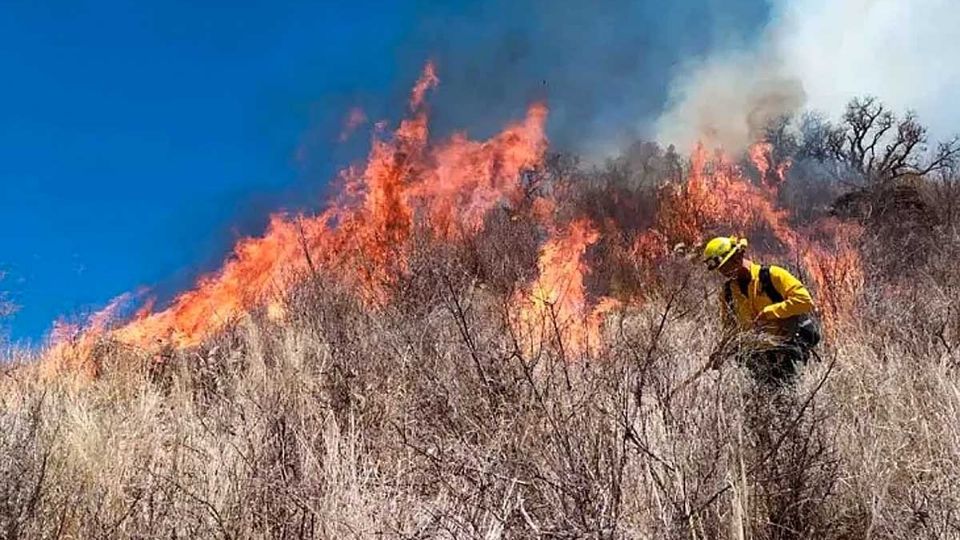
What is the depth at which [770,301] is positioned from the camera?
5.46 metres

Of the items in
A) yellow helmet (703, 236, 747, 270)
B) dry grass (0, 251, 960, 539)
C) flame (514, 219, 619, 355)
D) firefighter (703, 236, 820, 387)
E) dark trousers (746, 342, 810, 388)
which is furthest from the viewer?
flame (514, 219, 619, 355)

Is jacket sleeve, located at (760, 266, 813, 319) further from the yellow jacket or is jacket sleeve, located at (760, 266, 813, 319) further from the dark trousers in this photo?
the dark trousers

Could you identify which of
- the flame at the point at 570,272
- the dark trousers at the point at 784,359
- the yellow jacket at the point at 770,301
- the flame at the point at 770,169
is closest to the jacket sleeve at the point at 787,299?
the yellow jacket at the point at 770,301

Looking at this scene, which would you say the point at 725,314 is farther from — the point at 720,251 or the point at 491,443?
the point at 491,443

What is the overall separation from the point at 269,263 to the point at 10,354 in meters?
4.39

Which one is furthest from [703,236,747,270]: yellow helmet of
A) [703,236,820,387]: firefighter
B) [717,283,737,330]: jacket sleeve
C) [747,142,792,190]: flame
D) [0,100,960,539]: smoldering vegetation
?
[747,142,792,190]: flame

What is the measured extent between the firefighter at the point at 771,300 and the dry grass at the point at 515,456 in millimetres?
286

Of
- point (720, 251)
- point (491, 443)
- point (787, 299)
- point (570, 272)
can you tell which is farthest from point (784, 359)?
point (570, 272)

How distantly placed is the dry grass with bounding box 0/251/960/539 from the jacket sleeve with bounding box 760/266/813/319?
18.5 inches

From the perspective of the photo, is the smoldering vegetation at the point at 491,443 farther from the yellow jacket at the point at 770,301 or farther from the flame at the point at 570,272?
the flame at the point at 570,272

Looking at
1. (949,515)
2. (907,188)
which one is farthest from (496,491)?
(907,188)

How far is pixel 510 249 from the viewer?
36.5ft

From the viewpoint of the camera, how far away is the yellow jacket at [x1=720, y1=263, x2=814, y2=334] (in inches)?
206

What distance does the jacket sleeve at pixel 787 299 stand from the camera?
525cm
